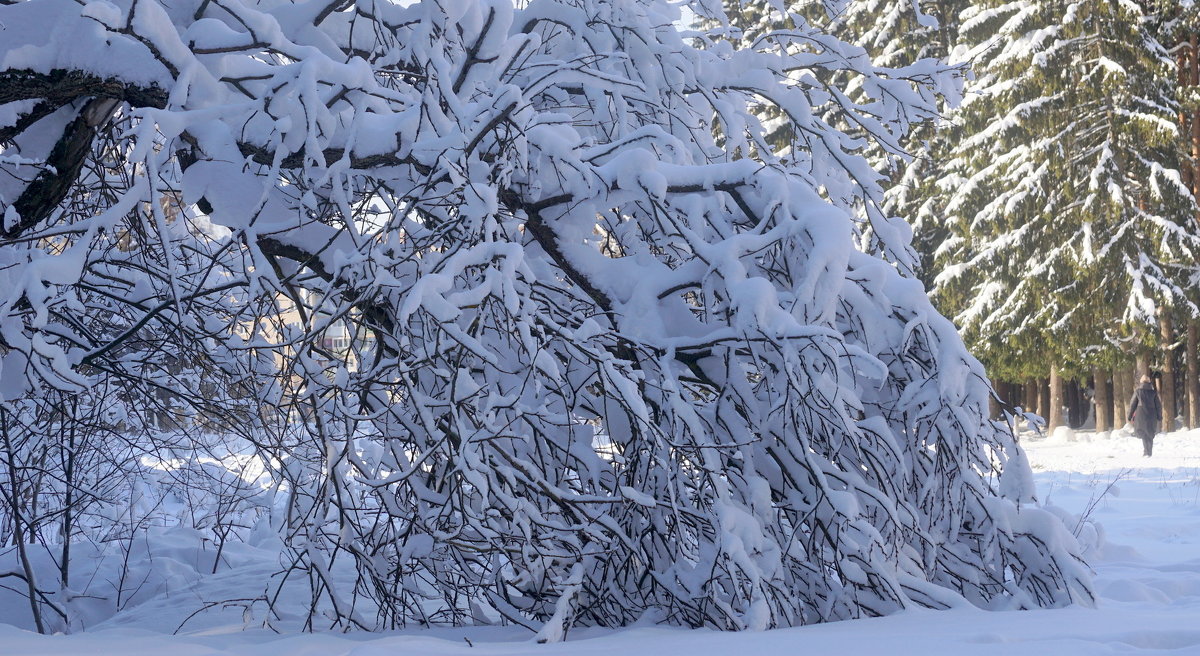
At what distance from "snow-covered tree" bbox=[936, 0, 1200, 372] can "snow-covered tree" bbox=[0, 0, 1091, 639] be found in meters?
16.8

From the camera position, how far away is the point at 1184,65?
64.5ft

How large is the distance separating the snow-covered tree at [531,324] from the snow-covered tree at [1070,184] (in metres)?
16.8

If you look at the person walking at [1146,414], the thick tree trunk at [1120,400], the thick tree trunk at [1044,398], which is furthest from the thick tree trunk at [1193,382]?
the thick tree trunk at [1044,398]

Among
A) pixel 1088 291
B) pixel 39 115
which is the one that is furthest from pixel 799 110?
pixel 1088 291

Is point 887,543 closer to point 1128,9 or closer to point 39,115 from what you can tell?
point 39,115

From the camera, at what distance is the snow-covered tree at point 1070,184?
61.8 ft

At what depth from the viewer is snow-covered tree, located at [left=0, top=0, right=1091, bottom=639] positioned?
3156 millimetres

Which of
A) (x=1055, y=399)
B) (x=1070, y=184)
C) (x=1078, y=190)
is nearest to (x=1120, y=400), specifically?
(x=1055, y=399)

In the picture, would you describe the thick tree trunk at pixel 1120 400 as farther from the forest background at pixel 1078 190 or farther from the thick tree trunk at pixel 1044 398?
the thick tree trunk at pixel 1044 398

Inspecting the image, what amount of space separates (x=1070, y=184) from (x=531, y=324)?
19.1m

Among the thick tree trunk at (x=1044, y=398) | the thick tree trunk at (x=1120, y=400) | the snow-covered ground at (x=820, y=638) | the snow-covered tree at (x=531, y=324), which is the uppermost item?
the snow-covered tree at (x=531, y=324)

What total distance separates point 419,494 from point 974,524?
7.11 ft

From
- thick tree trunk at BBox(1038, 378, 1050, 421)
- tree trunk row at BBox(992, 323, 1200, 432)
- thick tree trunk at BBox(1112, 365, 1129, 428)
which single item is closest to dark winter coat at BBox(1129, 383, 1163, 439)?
tree trunk row at BBox(992, 323, 1200, 432)

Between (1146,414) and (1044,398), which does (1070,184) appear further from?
(1044,398)
